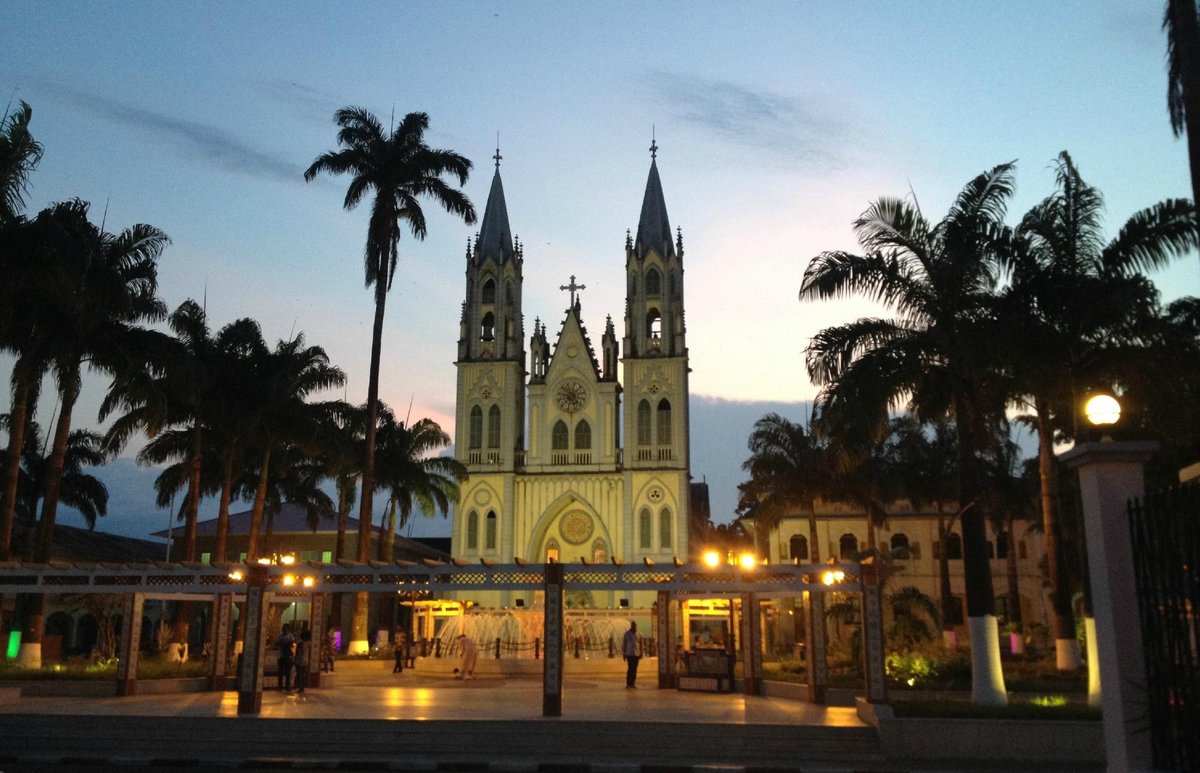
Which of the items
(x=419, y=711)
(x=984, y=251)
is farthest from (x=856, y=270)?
(x=419, y=711)

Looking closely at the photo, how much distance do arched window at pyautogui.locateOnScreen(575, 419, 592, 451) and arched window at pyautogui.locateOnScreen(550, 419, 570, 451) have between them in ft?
2.05

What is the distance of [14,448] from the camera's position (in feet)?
74.2

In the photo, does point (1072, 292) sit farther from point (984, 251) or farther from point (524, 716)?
point (524, 716)

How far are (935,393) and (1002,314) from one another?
1.99m

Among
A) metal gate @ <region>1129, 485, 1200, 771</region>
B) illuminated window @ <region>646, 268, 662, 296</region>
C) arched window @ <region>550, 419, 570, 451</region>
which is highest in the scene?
illuminated window @ <region>646, 268, 662, 296</region>

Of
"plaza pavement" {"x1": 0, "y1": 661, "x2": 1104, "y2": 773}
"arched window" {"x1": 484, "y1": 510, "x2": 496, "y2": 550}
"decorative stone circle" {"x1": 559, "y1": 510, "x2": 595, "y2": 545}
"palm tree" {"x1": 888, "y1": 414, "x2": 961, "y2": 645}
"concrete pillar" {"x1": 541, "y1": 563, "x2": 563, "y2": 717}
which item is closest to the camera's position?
"plaza pavement" {"x1": 0, "y1": 661, "x2": 1104, "y2": 773}

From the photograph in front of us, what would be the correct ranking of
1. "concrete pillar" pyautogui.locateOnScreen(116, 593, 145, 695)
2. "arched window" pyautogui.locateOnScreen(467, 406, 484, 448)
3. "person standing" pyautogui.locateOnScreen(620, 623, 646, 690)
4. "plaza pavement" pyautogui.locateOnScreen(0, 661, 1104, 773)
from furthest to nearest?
"arched window" pyautogui.locateOnScreen(467, 406, 484, 448) < "person standing" pyautogui.locateOnScreen(620, 623, 646, 690) < "concrete pillar" pyautogui.locateOnScreen(116, 593, 145, 695) < "plaza pavement" pyautogui.locateOnScreen(0, 661, 1104, 773)

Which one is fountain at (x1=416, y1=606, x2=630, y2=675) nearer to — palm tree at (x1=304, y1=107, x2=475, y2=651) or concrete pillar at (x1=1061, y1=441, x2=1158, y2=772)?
palm tree at (x1=304, y1=107, x2=475, y2=651)

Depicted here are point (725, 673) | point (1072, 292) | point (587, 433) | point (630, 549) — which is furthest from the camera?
point (587, 433)

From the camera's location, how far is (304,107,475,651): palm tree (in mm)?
31391

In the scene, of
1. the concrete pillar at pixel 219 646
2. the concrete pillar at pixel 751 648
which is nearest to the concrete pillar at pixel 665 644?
the concrete pillar at pixel 751 648

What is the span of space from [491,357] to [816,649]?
40.8 metres

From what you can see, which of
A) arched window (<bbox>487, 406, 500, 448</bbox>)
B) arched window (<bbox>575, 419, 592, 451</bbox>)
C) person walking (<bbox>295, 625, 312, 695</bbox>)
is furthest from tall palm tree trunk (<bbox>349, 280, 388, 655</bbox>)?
arched window (<bbox>575, 419, 592, 451</bbox>)

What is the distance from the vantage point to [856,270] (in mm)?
19812
